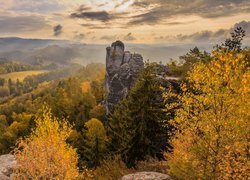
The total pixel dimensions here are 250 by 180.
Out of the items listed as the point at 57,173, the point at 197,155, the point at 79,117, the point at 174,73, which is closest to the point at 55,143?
the point at 57,173

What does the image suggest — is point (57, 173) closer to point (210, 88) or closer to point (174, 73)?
point (210, 88)

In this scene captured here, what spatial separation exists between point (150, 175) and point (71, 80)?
424ft

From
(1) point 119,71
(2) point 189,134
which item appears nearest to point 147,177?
(2) point 189,134

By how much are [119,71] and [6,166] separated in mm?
52351

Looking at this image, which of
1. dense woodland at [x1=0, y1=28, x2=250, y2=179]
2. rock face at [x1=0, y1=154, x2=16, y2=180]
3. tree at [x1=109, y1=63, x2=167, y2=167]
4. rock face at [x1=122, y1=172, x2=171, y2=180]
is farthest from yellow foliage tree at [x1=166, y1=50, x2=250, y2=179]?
rock face at [x1=0, y1=154, x2=16, y2=180]

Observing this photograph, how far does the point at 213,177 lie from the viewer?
74.5ft

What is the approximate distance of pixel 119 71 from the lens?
85812mm

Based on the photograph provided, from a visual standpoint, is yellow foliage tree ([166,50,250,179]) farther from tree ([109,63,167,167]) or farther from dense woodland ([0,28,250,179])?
tree ([109,63,167,167])

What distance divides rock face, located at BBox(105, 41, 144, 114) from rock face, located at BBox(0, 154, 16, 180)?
43.3m

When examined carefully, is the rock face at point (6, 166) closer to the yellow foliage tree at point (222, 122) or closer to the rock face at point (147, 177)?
the rock face at point (147, 177)

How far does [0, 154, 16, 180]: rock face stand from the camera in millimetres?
34031

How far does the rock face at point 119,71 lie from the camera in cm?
8188

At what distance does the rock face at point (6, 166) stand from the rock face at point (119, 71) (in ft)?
142

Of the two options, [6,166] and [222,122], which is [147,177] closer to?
[222,122]
